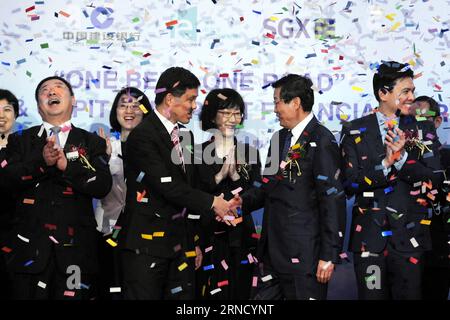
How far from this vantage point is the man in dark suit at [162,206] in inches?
183

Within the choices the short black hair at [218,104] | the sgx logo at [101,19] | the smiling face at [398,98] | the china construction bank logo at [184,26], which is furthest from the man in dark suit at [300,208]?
the sgx logo at [101,19]

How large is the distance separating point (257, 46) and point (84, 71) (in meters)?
1.30

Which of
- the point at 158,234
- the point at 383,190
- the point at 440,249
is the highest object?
the point at 383,190

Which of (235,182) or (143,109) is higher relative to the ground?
(143,109)

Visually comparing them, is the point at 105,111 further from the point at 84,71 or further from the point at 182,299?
the point at 182,299

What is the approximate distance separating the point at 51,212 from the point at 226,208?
1.05 metres

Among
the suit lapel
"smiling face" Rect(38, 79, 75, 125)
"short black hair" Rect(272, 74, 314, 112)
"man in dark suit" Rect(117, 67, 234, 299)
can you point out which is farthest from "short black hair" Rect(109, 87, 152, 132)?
the suit lapel

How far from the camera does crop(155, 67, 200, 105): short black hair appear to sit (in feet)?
16.3

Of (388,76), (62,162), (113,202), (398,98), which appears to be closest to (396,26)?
(388,76)

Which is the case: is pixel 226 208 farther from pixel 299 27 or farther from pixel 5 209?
pixel 299 27

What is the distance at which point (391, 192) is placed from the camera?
16.6ft

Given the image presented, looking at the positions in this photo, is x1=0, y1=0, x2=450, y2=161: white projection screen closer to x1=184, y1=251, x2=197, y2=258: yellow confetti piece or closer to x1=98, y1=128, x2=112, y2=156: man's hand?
x1=98, y1=128, x2=112, y2=156: man's hand

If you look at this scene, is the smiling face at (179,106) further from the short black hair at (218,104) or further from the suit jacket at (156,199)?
the short black hair at (218,104)

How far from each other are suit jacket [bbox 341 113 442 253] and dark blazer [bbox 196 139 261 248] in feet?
2.28
